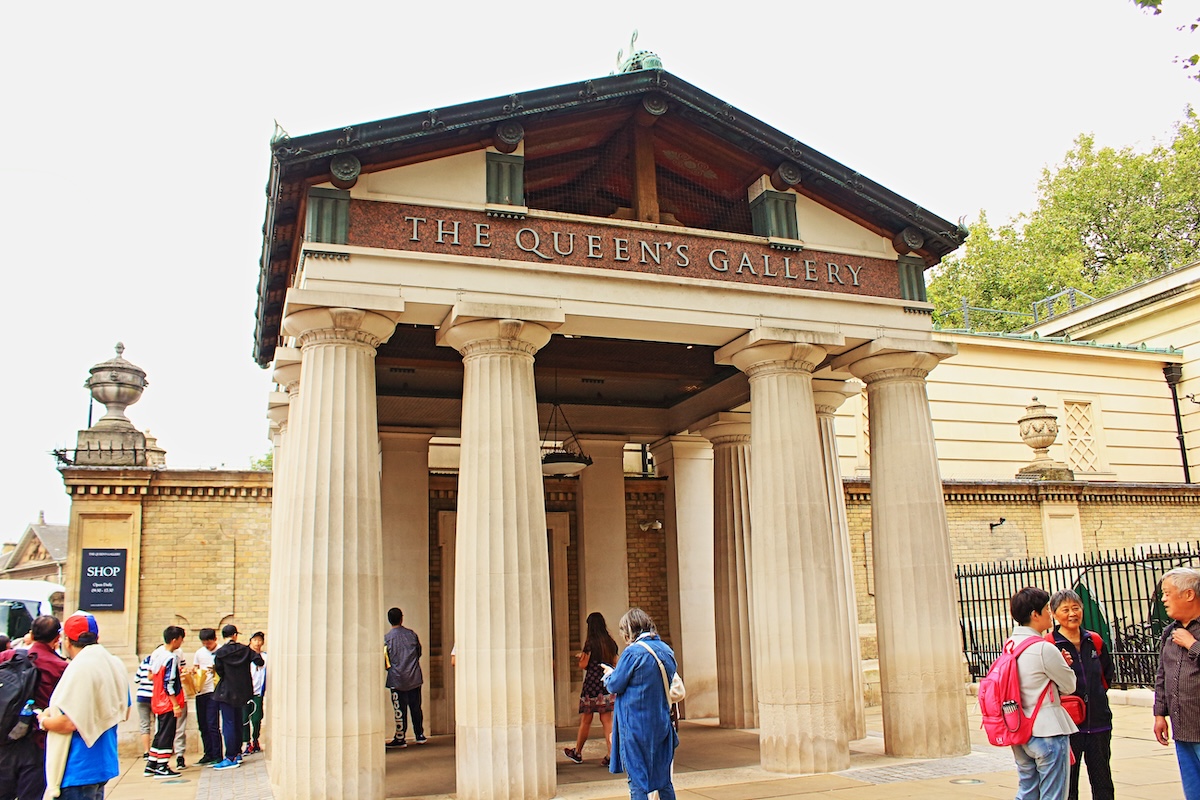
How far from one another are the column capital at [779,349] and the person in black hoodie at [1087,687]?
5256 mm

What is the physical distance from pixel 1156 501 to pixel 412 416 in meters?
17.3

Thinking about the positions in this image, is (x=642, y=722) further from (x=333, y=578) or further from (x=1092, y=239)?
(x=1092, y=239)

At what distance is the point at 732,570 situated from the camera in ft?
48.3

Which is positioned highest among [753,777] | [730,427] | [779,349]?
[779,349]

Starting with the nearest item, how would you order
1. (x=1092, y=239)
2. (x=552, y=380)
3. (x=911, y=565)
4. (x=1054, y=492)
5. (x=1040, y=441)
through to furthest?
(x=911, y=565), (x=552, y=380), (x=1054, y=492), (x=1040, y=441), (x=1092, y=239)

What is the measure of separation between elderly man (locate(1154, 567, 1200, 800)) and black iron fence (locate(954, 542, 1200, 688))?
9.46m

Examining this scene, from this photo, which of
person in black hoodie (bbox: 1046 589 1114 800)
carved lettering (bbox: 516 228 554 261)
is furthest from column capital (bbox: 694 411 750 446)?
person in black hoodie (bbox: 1046 589 1114 800)

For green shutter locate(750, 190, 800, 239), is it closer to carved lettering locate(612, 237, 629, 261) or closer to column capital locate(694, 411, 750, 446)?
carved lettering locate(612, 237, 629, 261)

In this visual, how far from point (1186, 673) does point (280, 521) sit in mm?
9487

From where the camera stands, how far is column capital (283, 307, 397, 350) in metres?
9.66

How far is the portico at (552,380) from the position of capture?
9.47 m

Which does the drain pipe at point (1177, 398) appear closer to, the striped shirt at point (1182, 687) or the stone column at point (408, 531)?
the stone column at point (408, 531)

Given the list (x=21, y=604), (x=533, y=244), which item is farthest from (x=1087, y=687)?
(x=21, y=604)

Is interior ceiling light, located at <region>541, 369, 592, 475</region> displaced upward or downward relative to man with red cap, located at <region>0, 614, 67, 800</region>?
upward
